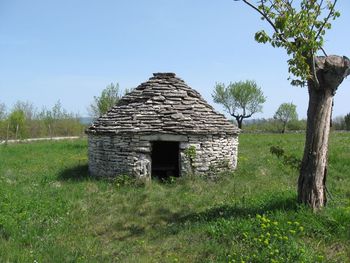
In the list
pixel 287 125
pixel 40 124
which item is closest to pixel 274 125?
pixel 287 125

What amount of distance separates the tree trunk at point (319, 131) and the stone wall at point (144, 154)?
4.63 metres

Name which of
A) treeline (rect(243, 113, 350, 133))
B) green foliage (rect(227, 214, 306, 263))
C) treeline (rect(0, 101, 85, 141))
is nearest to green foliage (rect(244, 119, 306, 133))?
treeline (rect(243, 113, 350, 133))

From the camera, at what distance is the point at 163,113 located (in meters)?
10.8

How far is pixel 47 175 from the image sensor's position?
37.2ft

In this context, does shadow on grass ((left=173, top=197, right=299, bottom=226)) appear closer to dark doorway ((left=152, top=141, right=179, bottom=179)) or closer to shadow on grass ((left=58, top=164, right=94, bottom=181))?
shadow on grass ((left=58, top=164, right=94, bottom=181))

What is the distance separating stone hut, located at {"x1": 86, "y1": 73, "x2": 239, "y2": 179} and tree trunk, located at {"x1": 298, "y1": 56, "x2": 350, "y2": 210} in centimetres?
454

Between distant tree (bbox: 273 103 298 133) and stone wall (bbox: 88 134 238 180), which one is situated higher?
distant tree (bbox: 273 103 298 133)

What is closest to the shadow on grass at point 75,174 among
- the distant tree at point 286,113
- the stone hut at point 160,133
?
the stone hut at point 160,133

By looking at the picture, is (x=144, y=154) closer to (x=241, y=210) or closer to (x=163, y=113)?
(x=163, y=113)

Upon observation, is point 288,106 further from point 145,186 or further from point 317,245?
point 317,245

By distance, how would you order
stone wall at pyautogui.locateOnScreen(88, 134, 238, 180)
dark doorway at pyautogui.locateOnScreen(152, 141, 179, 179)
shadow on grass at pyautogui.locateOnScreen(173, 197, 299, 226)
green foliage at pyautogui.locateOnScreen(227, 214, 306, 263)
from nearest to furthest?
green foliage at pyautogui.locateOnScreen(227, 214, 306, 263) < shadow on grass at pyautogui.locateOnScreen(173, 197, 299, 226) < stone wall at pyautogui.locateOnScreen(88, 134, 238, 180) < dark doorway at pyautogui.locateOnScreen(152, 141, 179, 179)

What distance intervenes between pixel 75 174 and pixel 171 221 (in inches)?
221

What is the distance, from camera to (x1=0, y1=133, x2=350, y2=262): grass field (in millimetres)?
5176


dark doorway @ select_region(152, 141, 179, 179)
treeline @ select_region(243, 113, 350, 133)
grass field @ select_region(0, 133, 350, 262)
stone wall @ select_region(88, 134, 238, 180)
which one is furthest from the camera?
treeline @ select_region(243, 113, 350, 133)
